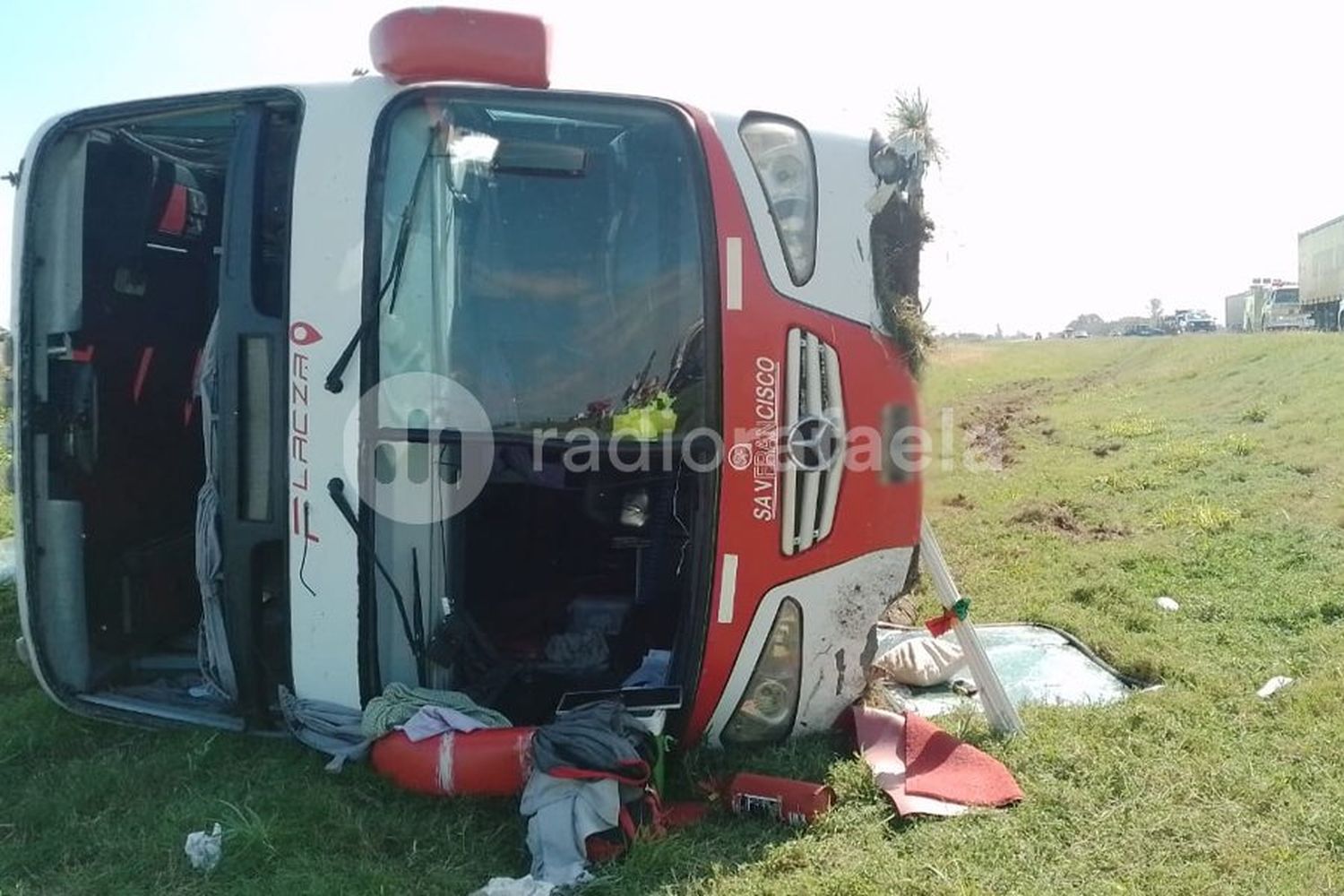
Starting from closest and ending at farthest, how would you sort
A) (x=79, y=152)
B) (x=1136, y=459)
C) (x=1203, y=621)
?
(x=79, y=152), (x=1203, y=621), (x=1136, y=459)

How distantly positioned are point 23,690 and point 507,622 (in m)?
2.01

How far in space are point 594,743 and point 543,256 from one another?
1.46m

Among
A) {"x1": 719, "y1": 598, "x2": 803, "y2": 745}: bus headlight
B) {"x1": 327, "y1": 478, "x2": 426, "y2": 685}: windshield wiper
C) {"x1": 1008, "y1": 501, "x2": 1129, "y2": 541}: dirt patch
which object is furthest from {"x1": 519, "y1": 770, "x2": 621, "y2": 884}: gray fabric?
{"x1": 1008, "y1": 501, "x2": 1129, "y2": 541}: dirt patch

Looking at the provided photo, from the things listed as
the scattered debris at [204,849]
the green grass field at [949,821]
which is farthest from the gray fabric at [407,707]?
the scattered debris at [204,849]

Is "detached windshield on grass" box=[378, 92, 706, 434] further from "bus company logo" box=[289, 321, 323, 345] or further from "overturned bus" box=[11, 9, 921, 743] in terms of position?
"bus company logo" box=[289, 321, 323, 345]

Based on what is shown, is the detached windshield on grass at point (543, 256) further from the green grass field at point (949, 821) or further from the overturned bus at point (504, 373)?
the green grass field at point (949, 821)

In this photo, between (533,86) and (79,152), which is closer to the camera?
(533,86)

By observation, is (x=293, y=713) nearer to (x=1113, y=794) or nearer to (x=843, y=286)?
(x=843, y=286)

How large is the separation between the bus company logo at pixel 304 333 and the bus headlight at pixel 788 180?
1.40 m

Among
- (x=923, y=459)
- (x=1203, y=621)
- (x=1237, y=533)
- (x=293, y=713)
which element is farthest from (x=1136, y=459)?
(x=293, y=713)

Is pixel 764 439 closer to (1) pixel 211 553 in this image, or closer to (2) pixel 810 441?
(2) pixel 810 441

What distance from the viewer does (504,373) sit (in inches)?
124

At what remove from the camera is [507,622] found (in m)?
3.87

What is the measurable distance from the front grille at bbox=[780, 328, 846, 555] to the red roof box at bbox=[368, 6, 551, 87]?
1.16 meters
